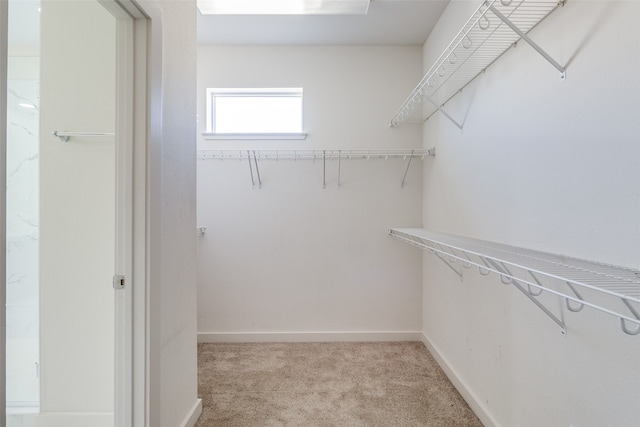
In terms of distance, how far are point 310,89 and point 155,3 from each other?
4.61ft

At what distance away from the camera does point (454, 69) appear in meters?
1.62

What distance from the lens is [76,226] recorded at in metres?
1.37

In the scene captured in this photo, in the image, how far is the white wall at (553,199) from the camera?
79 centimetres

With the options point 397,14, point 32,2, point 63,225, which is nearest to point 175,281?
point 63,225

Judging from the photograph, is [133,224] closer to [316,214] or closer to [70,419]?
[70,419]

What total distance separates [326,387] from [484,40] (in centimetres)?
201

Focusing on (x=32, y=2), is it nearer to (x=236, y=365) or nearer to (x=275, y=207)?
(x=275, y=207)

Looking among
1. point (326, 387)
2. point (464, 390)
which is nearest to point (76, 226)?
point (326, 387)

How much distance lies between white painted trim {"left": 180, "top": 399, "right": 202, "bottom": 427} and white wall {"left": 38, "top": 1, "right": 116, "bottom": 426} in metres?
0.35

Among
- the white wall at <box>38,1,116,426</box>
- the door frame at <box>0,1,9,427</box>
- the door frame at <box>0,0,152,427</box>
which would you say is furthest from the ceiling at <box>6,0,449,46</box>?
the door frame at <box>0,1,9,427</box>

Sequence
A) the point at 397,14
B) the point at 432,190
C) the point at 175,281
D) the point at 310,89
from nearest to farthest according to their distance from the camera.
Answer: the point at 175,281
the point at 397,14
the point at 432,190
the point at 310,89

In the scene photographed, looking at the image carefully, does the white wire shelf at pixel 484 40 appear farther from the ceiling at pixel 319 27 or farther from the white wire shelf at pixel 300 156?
the ceiling at pixel 319 27

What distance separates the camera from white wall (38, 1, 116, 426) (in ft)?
4.46

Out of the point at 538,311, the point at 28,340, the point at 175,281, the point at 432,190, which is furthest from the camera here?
the point at 432,190
